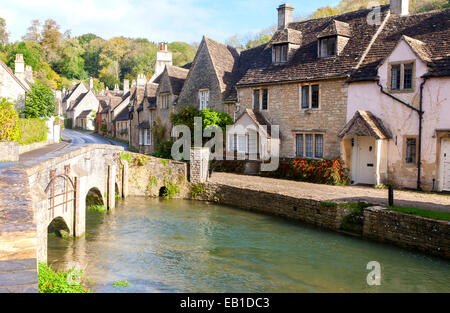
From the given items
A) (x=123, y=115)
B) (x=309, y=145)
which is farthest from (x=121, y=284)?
(x=123, y=115)

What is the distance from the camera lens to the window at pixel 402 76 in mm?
20969

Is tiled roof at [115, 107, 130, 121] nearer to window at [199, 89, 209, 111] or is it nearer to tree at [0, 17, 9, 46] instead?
window at [199, 89, 209, 111]

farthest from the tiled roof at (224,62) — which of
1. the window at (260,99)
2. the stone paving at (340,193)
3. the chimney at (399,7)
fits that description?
the chimney at (399,7)

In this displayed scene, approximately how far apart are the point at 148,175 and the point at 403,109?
16077mm

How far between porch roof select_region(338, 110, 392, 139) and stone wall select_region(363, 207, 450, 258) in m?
6.52

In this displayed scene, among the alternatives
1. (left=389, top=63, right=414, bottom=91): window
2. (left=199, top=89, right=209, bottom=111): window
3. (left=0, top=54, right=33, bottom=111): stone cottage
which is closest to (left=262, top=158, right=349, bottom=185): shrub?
(left=389, top=63, right=414, bottom=91): window

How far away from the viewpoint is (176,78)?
3788 centimetres

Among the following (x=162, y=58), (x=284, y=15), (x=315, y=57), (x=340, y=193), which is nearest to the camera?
(x=340, y=193)

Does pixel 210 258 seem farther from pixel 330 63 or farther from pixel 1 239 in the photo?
pixel 330 63

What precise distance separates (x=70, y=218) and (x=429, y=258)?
1321cm

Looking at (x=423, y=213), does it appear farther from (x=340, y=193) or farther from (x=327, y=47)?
(x=327, y=47)

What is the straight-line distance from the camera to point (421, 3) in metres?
52.4

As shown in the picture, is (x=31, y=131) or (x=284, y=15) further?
(x=284, y=15)
